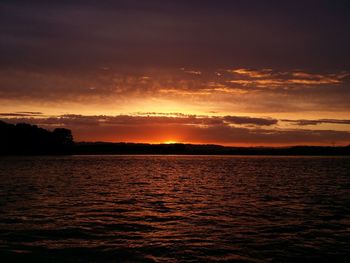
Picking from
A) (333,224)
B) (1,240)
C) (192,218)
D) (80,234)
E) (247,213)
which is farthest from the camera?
(247,213)

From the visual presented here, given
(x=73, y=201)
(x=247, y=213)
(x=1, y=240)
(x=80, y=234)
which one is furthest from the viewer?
(x=73, y=201)

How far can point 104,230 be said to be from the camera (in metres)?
25.4

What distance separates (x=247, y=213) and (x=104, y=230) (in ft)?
42.0

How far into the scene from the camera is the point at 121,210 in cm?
3400

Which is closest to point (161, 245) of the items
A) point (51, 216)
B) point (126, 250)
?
point (126, 250)

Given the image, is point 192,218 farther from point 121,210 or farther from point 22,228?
point 22,228

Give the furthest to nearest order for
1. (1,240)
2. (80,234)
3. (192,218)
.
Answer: (192,218) → (80,234) → (1,240)

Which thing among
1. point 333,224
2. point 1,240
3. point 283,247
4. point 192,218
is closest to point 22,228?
point 1,240

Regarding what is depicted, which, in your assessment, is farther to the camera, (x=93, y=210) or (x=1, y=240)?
(x=93, y=210)

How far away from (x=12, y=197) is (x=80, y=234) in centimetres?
2049

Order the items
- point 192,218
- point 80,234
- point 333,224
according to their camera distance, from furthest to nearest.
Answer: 1. point 192,218
2. point 333,224
3. point 80,234

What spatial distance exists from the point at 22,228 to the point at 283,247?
1574 centimetres

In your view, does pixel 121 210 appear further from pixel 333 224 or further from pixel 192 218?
pixel 333 224

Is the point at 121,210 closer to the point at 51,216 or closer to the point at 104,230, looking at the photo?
the point at 51,216
